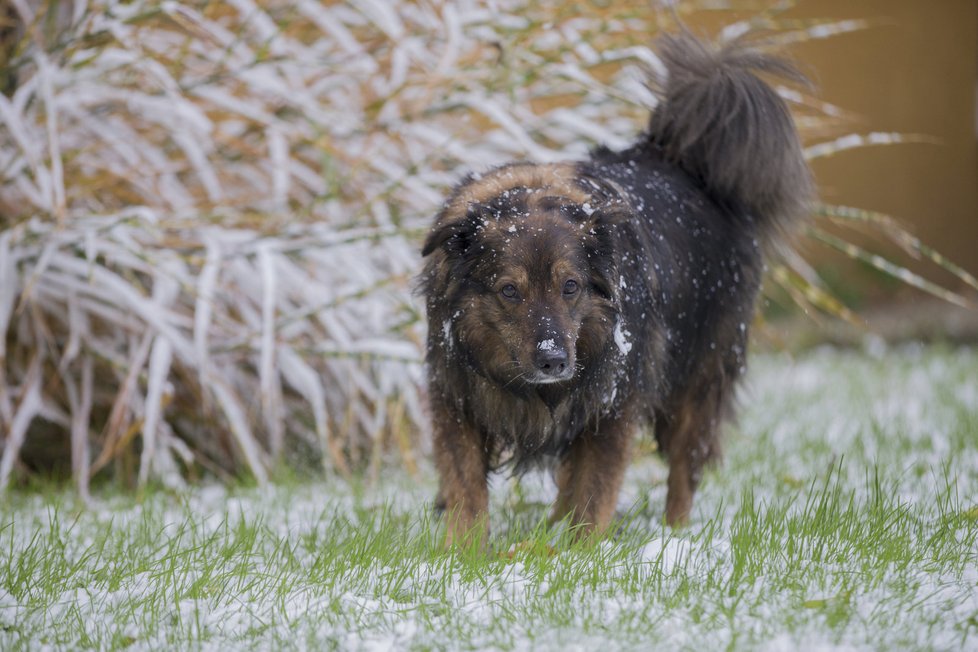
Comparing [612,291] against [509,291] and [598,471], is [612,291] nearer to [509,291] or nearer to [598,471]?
[509,291]

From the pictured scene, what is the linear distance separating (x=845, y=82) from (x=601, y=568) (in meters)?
7.93

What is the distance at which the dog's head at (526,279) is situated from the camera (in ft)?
8.98

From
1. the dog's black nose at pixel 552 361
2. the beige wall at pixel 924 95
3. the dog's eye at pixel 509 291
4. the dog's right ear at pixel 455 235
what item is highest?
the dog's right ear at pixel 455 235

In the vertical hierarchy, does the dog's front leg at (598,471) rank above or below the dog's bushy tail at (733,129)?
below

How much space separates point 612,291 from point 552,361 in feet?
1.00

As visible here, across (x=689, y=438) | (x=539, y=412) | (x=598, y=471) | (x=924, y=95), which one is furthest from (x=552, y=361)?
(x=924, y=95)

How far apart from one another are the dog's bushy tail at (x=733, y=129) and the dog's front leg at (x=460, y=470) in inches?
45.8

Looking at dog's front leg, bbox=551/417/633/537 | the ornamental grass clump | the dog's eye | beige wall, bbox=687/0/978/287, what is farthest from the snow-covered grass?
beige wall, bbox=687/0/978/287

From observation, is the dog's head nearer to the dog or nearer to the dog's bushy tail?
the dog

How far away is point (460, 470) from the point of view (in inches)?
117

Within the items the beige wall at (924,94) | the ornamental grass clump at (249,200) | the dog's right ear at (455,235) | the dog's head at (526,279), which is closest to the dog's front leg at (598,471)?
the dog's head at (526,279)

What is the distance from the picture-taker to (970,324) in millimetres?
8148

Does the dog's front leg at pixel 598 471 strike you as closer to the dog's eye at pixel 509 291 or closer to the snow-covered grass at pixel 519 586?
the snow-covered grass at pixel 519 586

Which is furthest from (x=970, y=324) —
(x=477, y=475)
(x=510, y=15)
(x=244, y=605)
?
(x=244, y=605)
